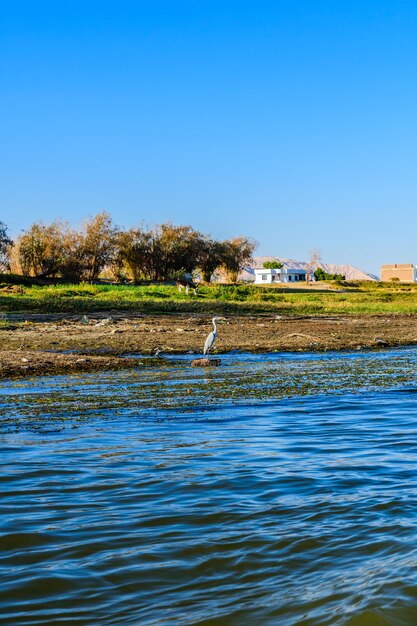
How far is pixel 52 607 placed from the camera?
455 cm

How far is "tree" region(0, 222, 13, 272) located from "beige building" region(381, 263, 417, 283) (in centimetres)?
5872

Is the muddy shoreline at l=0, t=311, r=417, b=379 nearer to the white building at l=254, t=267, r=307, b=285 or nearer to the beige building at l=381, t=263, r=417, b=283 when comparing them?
the beige building at l=381, t=263, r=417, b=283

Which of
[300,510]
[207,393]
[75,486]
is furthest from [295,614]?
[207,393]

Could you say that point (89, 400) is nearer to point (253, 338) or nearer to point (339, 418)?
point (339, 418)

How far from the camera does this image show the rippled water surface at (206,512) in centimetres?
459

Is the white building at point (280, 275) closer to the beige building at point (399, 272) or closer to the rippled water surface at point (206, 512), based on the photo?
the beige building at point (399, 272)

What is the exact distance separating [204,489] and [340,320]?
87.3ft

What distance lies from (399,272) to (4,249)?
205 ft

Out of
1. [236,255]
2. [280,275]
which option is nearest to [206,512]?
[236,255]

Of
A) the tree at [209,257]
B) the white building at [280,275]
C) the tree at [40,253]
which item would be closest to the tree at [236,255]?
the tree at [209,257]

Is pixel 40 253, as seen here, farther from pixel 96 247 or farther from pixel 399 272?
pixel 399 272

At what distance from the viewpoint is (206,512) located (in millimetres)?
6320

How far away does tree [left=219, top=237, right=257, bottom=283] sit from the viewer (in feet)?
260

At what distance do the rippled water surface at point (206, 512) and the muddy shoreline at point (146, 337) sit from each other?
452 centimetres
